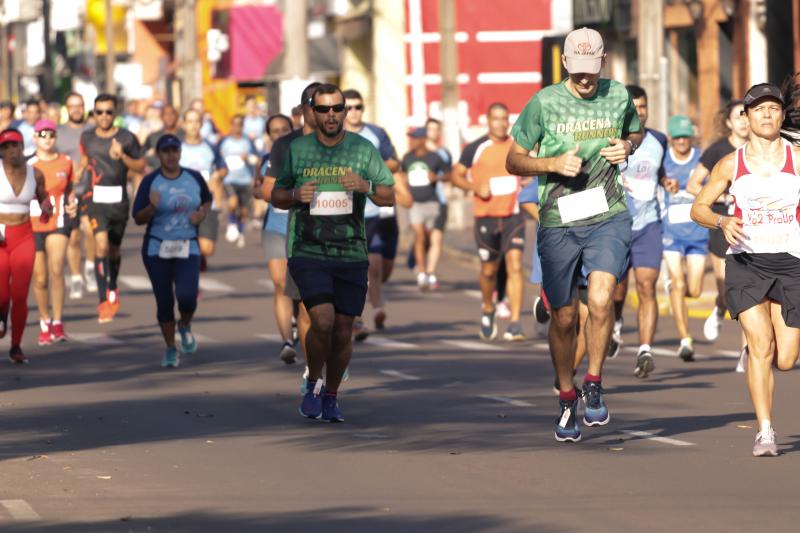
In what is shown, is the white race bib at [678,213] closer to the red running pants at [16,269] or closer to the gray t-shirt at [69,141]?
the red running pants at [16,269]

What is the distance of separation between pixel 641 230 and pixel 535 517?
723 cm

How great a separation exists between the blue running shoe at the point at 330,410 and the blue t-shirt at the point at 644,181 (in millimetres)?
4091

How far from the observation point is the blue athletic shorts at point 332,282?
507 inches

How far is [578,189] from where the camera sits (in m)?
11.8

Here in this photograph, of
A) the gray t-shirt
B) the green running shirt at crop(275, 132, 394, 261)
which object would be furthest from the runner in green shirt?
the gray t-shirt

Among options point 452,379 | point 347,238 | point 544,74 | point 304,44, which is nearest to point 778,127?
point 347,238

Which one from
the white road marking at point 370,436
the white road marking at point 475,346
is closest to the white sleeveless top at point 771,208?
the white road marking at point 370,436

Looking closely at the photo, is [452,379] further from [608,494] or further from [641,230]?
[608,494]

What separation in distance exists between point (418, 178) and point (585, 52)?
Answer: 14.8 m

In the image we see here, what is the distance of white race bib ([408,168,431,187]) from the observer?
26.3 metres

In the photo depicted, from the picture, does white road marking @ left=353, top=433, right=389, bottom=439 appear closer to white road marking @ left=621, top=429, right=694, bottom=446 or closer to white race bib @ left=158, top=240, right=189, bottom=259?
white road marking @ left=621, top=429, right=694, bottom=446

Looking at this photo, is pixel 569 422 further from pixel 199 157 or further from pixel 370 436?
pixel 199 157

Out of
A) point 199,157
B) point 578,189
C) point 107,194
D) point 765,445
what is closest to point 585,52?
point 578,189

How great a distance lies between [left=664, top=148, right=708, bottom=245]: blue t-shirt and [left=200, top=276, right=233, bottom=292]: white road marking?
26.5 feet
